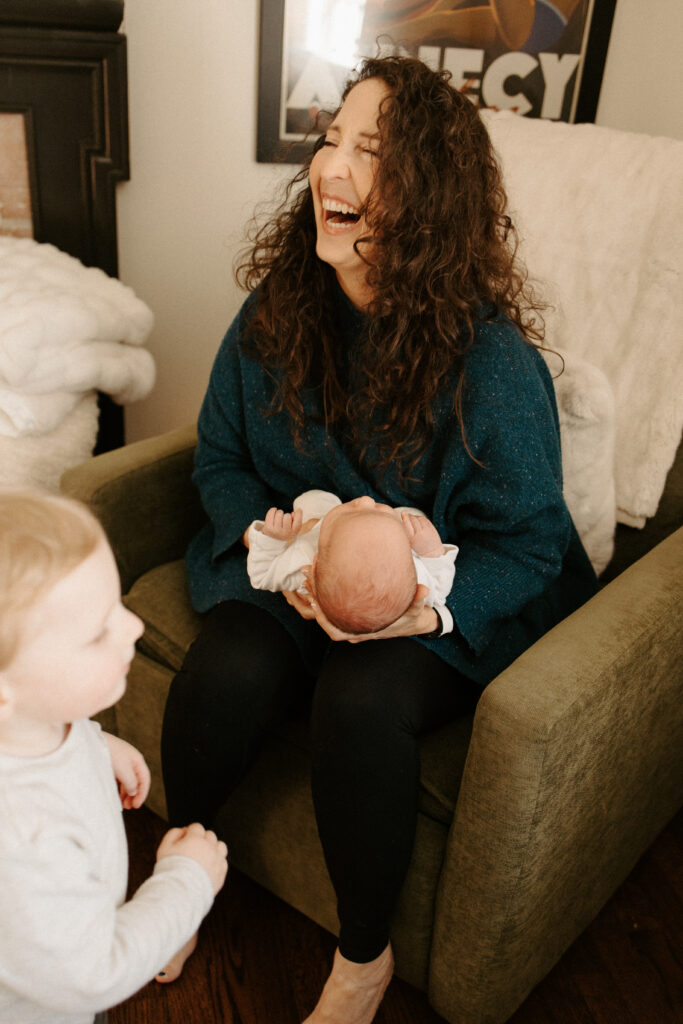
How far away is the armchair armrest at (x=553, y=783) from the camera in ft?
3.42

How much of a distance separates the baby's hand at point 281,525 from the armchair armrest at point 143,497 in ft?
0.98

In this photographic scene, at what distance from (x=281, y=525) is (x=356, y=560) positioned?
221mm

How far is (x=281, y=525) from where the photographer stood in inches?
51.6

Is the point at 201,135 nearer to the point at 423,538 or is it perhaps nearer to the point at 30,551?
the point at 423,538

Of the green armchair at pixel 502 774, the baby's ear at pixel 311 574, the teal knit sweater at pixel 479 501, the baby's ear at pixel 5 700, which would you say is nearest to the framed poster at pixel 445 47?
the teal knit sweater at pixel 479 501

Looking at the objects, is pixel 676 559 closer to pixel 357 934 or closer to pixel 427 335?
pixel 427 335

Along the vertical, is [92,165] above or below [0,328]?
above

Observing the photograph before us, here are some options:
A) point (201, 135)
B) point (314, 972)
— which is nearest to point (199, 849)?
point (314, 972)

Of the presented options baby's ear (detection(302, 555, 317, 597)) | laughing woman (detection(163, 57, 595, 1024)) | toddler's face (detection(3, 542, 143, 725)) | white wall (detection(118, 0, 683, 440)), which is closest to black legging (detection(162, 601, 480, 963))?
laughing woman (detection(163, 57, 595, 1024))

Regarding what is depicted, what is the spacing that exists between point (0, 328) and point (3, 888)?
3.46ft

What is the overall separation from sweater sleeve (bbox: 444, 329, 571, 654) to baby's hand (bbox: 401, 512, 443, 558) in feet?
0.23

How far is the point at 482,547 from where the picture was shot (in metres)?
1.36

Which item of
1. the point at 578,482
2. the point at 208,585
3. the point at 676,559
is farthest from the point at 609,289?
the point at 208,585

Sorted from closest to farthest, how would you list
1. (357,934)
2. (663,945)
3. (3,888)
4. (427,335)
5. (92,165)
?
(3,888) → (357,934) → (427,335) → (663,945) → (92,165)
